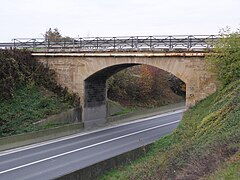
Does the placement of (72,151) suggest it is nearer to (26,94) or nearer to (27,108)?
(27,108)

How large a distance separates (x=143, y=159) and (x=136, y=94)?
29954 millimetres

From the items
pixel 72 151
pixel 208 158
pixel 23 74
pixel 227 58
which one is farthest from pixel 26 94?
pixel 208 158

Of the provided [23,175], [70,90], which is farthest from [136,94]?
[23,175]

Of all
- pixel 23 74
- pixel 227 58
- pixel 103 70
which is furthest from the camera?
pixel 23 74

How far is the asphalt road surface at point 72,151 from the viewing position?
19.4 meters

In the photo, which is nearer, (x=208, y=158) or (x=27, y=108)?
(x=208, y=158)

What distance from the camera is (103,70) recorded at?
32844 millimetres

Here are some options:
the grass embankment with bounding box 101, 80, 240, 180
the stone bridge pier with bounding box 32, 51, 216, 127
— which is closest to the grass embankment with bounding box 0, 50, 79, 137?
the stone bridge pier with bounding box 32, 51, 216, 127

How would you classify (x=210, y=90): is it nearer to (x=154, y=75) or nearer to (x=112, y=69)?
(x=112, y=69)

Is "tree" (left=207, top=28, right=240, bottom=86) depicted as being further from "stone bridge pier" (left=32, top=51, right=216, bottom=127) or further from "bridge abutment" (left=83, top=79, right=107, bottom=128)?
"bridge abutment" (left=83, top=79, right=107, bottom=128)

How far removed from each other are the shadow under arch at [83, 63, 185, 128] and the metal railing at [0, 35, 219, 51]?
2166mm

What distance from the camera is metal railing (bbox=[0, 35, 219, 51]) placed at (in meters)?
27.4

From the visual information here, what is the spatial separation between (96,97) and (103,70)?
162 inches

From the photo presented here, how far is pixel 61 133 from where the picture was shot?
3012 cm
